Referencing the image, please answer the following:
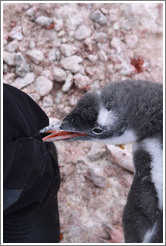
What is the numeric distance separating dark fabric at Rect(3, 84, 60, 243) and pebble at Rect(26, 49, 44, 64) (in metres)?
0.65

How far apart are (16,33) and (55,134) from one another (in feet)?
3.10

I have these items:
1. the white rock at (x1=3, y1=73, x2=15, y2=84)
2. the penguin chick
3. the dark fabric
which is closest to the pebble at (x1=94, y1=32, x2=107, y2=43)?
the white rock at (x1=3, y1=73, x2=15, y2=84)

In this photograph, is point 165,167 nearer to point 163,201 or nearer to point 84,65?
point 163,201

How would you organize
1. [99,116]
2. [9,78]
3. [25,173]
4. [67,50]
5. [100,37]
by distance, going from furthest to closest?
[100,37] < [67,50] < [9,78] < [99,116] < [25,173]

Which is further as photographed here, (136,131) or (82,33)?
(82,33)

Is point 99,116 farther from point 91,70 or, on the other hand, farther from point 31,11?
point 31,11

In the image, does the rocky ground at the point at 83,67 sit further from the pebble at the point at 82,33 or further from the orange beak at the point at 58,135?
A: the orange beak at the point at 58,135

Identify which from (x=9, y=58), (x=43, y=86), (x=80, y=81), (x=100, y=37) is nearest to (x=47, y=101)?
(x=43, y=86)

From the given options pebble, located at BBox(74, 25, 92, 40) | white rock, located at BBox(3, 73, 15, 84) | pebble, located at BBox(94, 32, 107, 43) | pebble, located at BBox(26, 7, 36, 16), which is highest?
pebble, located at BBox(26, 7, 36, 16)

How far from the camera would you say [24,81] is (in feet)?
5.26

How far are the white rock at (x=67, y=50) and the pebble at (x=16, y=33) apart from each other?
0.92ft

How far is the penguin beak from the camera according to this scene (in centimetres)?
106

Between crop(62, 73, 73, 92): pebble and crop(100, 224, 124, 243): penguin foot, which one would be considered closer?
crop(100, 224, 124, 243): penguin foot

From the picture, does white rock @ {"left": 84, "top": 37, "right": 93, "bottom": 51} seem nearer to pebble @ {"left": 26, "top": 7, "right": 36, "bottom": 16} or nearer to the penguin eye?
pebble @ {"left": 26, "top": 7, "right": 36, "bottom": 16}
